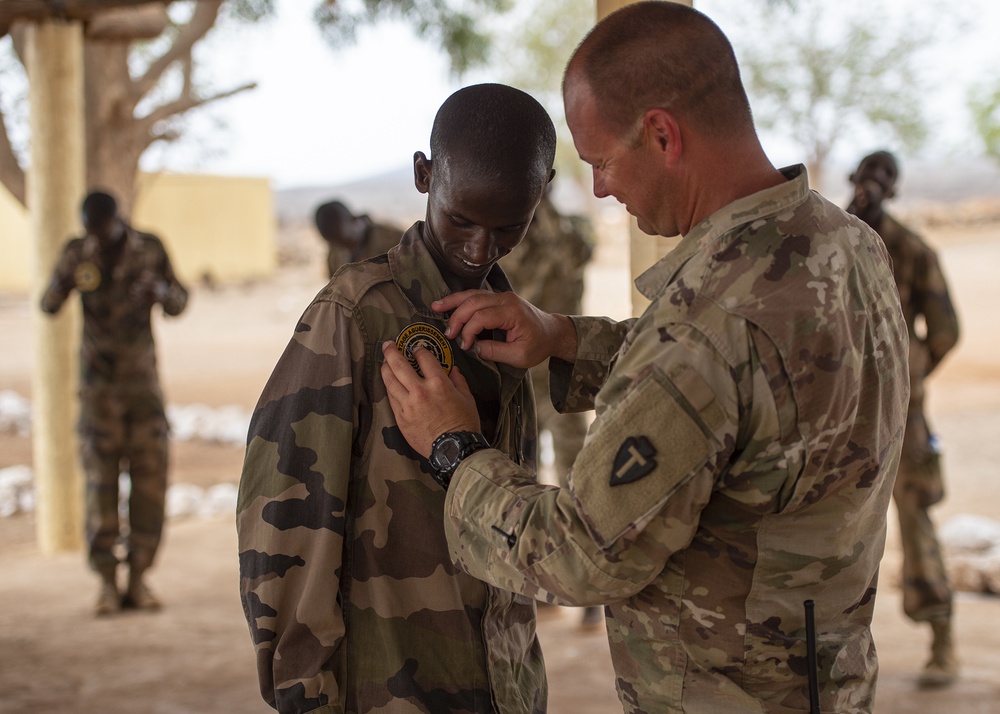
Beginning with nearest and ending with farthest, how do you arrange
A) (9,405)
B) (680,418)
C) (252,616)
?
(680,418)
(252,616)
(9,405)

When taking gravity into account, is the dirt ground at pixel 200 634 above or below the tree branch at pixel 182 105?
below

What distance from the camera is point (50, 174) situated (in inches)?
266

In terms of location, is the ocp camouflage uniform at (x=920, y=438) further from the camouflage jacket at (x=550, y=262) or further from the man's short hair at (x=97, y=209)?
the man's short hair at (x=97, y=209)

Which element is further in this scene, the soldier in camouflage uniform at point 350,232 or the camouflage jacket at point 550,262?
the camouflage jacket at point 550,262

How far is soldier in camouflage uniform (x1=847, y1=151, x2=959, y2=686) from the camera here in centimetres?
461

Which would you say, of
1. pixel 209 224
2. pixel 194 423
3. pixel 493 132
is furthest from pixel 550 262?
pixel 209 224

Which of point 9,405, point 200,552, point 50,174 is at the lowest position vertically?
point 200,552

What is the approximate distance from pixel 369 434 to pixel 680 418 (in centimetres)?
53

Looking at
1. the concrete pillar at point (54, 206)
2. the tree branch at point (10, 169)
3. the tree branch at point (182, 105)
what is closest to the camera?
the concrete pillar at point (54, 206)

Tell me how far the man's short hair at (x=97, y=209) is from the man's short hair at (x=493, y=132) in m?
4.17

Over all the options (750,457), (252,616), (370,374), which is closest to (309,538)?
(252,616)

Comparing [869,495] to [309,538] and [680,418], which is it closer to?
[680,418]

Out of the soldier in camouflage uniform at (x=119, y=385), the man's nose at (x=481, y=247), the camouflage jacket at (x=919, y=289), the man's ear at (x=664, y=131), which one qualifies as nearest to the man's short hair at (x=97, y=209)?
the soldier in camouflage uniform at (x=119, y=385)

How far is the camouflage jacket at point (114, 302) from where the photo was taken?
5547 millimetres
